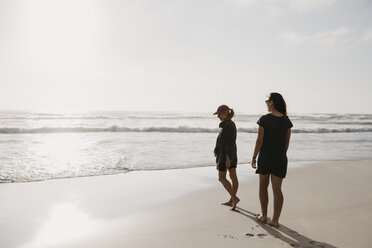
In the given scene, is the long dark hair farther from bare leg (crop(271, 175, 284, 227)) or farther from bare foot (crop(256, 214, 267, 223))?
bare foot (crop(256, 214, 267, 223))

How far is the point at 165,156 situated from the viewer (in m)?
11.7

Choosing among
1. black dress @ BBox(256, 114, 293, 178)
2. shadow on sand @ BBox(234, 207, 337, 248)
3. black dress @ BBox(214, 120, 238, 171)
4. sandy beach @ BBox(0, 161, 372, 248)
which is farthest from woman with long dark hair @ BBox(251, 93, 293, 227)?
black dress @ BBox(214, 120, 238, 171)

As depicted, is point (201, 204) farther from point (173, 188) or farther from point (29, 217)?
point (29, 217)

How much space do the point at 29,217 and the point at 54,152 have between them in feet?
26.6

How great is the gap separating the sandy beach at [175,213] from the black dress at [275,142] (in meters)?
0.88

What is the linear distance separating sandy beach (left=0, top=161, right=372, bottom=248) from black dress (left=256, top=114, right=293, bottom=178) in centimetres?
88

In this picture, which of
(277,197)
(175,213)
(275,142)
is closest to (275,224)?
(277,197)

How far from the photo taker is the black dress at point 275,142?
434 cm

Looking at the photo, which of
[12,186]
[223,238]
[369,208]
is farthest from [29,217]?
[369,208]

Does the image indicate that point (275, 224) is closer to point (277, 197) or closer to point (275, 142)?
point (277, 197)

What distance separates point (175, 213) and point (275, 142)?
2.11 meters

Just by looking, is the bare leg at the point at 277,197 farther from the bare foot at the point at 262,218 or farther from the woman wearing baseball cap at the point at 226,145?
the woman wearing baseball cap at the point at 226,145

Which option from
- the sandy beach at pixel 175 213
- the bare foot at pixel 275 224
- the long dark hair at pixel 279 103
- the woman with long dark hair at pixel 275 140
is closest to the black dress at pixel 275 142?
the woman with long dark hair at pixel 275 140

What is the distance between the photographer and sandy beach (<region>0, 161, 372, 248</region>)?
392 centimetres
